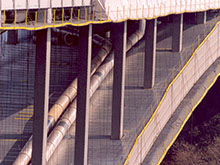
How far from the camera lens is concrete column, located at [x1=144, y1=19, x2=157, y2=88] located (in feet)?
120

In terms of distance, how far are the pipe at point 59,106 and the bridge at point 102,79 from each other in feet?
0.17

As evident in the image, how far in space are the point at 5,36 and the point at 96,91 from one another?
21.2ft

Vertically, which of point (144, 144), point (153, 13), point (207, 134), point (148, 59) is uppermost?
point (153, 13)

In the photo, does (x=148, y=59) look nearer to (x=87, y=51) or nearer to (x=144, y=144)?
(x=144, y=144)

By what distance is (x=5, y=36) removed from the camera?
124 feet

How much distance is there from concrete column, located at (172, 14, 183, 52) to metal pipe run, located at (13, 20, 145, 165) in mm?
2035

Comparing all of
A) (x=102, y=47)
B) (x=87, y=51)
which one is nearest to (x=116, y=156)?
(x=87, y=51)

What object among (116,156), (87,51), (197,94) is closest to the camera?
(87,51)

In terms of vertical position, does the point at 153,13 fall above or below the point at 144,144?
above

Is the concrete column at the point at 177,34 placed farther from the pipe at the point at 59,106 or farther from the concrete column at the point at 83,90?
the concrete column at the point at 83,90

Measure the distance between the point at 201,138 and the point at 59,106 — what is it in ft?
68.6

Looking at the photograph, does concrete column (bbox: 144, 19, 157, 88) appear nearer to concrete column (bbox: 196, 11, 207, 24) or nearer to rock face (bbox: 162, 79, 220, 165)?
concrete column (bbox: 196, 11, 207, 24)

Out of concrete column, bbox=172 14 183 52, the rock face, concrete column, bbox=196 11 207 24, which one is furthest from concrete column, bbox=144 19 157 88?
the rock face

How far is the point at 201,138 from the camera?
2031 inches
